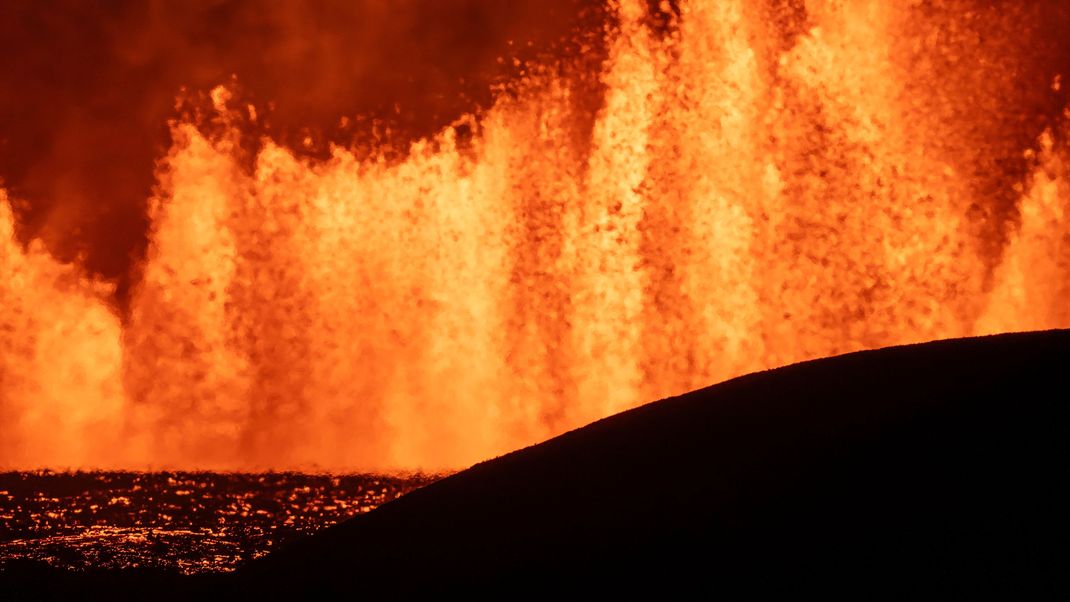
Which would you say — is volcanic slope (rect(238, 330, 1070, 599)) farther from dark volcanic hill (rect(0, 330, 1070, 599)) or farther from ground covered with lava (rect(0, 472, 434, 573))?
ground covered with lava (rect(0, 472, 434, 573))

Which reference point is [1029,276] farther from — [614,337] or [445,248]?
[445,248]

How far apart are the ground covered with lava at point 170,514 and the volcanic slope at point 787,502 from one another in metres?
3.23

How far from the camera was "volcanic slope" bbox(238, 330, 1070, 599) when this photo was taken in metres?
3.57

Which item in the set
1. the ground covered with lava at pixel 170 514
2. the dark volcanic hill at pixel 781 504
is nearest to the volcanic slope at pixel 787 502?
the dark volcanic hill at pixel 781 504

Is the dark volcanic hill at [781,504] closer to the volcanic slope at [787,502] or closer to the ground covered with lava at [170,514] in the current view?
the volcanic slope at [787,502]

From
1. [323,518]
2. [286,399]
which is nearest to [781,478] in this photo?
[323,518]

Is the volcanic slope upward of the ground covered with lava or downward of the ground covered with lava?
downward

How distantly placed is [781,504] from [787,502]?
22mm

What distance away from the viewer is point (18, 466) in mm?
20188

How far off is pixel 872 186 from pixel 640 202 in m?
3.86

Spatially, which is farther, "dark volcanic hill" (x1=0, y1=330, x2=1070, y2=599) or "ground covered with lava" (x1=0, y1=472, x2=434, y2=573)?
"ground covered with lava" (x1=0, y1=472, x2=434, y2=573)

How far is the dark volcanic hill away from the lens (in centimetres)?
357

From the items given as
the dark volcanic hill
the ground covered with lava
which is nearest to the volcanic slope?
the dark volcanic hill

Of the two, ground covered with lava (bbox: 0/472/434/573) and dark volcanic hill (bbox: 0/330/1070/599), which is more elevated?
ground covered with lava (bbox: 0/472/434/573)
